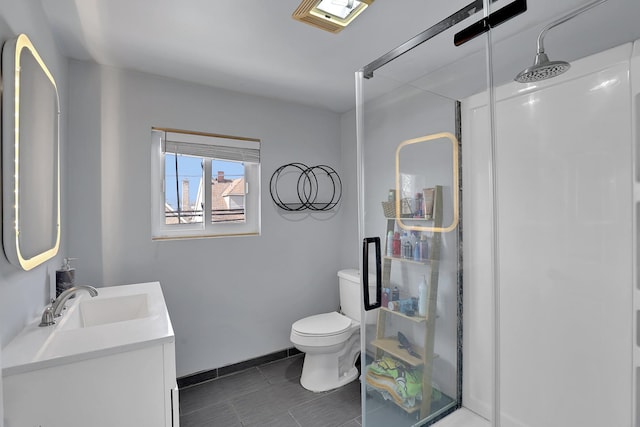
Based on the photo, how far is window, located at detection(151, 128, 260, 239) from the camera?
2.31m

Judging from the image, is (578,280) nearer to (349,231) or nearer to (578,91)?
(578,91)

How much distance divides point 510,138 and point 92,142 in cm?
247

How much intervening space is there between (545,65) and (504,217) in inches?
28.3

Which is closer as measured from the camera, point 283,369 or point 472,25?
point 472,25

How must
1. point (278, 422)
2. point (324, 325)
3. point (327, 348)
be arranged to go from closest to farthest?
point (278, 422) → point (327, 348) → point (324, 325)

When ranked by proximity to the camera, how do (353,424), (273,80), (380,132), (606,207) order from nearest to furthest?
(606,207) → (380,132) → (353,424) → (273,80)

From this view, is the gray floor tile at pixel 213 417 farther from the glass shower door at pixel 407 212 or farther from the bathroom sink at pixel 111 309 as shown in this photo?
the glass shower door at pixel 407 212

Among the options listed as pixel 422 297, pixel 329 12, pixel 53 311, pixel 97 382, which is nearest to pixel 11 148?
pixel 53 311

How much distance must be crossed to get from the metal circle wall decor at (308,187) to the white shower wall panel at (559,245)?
1512mm

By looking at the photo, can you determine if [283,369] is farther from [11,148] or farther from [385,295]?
[11,148]

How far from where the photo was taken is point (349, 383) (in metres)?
2.35

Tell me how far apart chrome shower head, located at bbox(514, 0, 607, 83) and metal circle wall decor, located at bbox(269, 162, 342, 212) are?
5.81ft

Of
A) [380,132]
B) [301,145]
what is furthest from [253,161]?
[380,132]

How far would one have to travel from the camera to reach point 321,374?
90.4 inches
